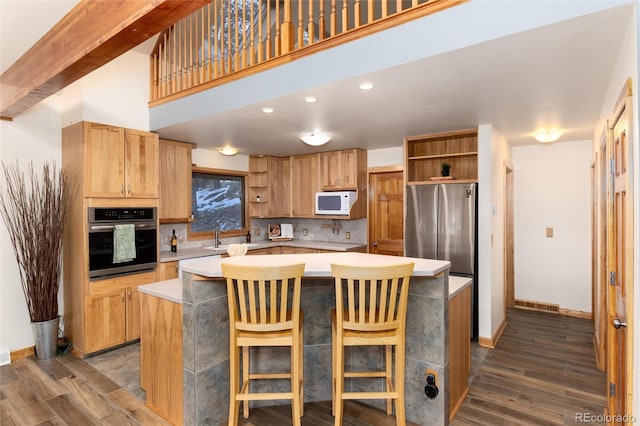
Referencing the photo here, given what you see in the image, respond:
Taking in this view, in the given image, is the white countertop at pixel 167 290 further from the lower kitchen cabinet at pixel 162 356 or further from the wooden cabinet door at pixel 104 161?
the wooden cabinet door at pixel 104 161

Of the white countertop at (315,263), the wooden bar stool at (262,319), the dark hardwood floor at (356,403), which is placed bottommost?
the dark hardwood floor at (356,403)

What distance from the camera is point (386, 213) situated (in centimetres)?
518

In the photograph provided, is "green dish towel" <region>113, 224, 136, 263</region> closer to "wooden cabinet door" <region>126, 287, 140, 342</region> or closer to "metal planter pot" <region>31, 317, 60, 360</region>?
"wooden cabinet door" <region>126, 287, 140, 342</region>

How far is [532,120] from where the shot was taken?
3.57m

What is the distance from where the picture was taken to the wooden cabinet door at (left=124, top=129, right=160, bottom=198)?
3.76 metres

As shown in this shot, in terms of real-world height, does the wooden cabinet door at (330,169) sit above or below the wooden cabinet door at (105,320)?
above

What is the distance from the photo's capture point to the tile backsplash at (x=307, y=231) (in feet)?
15.6

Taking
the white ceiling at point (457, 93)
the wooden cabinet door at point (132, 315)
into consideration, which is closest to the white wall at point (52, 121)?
the white ceiling at point (457, 93)

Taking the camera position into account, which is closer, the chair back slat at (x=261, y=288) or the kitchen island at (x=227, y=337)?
the chair back slat at (x=261, y=288)

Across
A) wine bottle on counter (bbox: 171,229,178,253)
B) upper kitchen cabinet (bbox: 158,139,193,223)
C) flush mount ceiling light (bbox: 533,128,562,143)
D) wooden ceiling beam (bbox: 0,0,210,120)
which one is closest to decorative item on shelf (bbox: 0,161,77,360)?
wooden ceiling beam (bbox: 0,0,210,120)

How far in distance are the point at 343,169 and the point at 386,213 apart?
930 millimetres

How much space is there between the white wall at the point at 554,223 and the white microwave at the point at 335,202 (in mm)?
2519

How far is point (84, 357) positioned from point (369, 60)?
383cm

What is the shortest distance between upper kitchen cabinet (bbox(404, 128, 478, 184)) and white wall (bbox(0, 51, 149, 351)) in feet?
10.8
